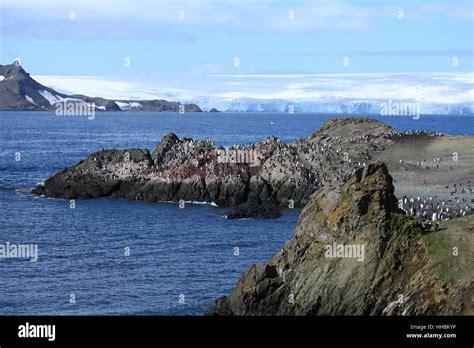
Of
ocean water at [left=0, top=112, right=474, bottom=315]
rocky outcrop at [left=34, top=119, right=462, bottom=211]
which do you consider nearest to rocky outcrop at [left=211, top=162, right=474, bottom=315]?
ocean water at [left=0, top=112, right=474, bottom=315]

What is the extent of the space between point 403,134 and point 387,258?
250ft

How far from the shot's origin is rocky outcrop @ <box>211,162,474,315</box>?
32.5 m

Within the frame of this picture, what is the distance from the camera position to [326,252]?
116ft

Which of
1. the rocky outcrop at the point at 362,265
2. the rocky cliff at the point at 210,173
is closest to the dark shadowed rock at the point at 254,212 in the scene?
the rocky cliff at the point at 210,173

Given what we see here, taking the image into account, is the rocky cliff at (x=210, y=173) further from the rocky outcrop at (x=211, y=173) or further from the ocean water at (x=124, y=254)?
the ocean water at (x=124, y=254)

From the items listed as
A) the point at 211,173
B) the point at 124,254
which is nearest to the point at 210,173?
the point at 211,173

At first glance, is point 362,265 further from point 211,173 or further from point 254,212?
point 211,173

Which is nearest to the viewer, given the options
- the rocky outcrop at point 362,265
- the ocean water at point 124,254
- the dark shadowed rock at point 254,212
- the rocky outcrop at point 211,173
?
the rocky outcrop at point 362,265

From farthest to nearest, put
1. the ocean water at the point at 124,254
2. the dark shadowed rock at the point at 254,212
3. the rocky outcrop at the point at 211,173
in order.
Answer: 1. the rocky outcrop at the point at 211,173
2. the dark shadowed rock at the point at 254,212
3. the ocean water at the point at 124,254

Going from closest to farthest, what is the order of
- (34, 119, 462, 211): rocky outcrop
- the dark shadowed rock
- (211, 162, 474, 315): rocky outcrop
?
(211, 162, 474, 315): rocky outcrop
the dark shadowed rock
(34, 119, 462, 211): rocky outcrop

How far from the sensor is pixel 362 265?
33969 mm

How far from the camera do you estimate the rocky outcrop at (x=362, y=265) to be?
32500mm

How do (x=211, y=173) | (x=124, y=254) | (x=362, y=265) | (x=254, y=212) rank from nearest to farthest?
(x=362, y=265), (x=124, y=254), (x=254, y=212), (x=211, y=173)

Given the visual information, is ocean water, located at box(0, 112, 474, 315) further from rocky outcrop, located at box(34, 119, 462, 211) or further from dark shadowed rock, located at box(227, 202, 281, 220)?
rocky outcrop, located at box(34, 119, 462, 211)
